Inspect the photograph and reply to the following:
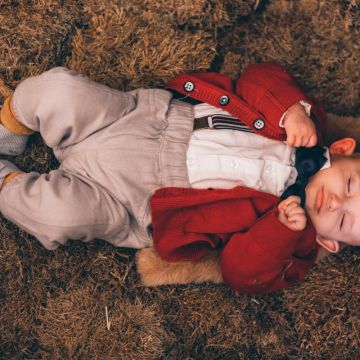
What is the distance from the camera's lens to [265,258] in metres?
2.65

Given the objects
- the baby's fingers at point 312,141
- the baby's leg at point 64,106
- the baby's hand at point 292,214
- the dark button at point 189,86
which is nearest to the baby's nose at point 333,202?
the baby's hand at point 292,214

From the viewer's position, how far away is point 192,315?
3035mm

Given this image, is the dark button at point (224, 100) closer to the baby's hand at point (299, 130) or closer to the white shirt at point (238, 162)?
the white shirt at point (238, 162)

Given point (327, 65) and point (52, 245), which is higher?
point (327, 65)

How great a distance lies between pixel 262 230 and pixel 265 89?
0.74 meters

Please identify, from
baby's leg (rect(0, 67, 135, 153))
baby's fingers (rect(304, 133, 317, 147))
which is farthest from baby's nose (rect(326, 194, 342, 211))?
baby's leg (rect(0, 67, 135, 153))

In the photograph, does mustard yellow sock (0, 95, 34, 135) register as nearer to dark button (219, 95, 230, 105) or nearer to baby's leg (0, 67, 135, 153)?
baby's leg (0, 67, 135, 153)

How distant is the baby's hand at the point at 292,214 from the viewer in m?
2.59

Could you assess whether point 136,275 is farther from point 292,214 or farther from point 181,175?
point 292,214

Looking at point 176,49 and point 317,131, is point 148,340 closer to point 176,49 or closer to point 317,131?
point 317,131

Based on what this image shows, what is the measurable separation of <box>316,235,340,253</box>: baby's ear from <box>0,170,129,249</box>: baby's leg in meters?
1.04

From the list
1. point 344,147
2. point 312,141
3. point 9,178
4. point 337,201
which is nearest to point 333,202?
point 337,201

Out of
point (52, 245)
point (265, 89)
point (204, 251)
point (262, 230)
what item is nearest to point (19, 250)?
point (52, 245)

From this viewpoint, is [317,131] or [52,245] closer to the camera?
[52,245]
